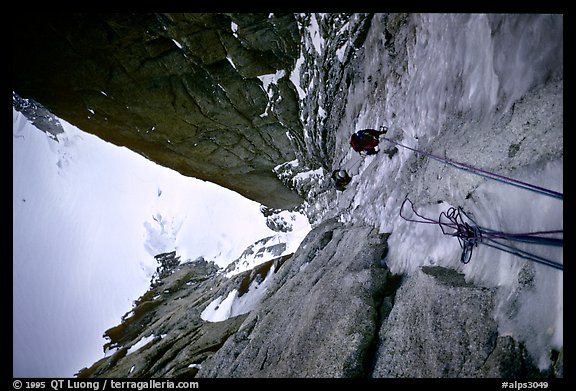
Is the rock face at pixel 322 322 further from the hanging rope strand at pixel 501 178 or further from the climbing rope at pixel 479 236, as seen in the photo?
the hanging rope strand at pixel 501 178

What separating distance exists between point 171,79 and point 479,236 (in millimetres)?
10673

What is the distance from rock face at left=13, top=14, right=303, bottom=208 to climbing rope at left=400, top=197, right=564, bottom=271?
745cm

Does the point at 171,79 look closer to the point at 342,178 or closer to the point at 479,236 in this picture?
the point at 342,178

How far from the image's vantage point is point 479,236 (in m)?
2.88

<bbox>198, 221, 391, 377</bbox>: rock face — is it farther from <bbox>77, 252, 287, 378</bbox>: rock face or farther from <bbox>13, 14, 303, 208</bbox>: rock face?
<bbox>13, 14, 303, 208</bbox>: rock face

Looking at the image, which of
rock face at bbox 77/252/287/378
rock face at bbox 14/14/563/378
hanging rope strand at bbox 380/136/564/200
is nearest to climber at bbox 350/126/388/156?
rock face at bbox 14/14/563/378

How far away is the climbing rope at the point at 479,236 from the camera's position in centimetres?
216

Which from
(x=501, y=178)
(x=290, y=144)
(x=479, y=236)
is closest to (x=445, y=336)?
(x=479, y=236)

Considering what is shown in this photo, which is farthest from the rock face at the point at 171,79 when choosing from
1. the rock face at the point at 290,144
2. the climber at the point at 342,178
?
the climber at the point at 342,178

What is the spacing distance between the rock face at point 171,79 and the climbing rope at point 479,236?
24.4ft

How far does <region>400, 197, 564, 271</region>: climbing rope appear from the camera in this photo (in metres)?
2.16
